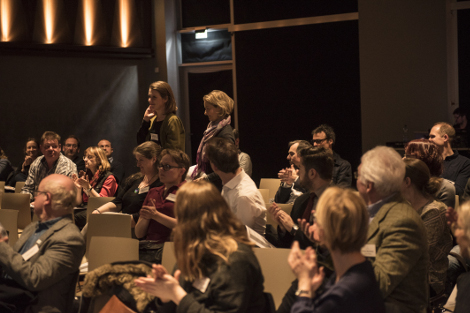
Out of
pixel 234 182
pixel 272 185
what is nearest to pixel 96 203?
pixel 234 182

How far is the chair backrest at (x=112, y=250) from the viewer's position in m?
3.01

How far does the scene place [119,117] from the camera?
10.2m

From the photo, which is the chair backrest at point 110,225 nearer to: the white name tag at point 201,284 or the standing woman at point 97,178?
the standing woman at point 97,178

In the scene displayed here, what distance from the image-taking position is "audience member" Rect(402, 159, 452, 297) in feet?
9.63

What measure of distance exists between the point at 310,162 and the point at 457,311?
1.24 meters

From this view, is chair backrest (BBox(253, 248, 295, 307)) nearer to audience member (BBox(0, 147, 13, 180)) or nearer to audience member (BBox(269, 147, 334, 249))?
audience member (BBox(269, 147, 334, 249))

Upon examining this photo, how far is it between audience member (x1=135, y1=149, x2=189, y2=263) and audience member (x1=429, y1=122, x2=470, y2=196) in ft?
9.07

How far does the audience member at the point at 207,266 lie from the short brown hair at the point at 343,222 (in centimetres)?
35

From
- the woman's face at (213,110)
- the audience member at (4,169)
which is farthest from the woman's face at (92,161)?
the audience member at (4,169)

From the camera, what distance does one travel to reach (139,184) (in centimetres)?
436

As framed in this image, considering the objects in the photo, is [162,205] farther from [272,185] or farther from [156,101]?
[272,185]

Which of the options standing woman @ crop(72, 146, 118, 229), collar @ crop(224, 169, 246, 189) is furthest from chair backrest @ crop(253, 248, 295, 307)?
standing woman @ crop(72, 146, 118, 229)

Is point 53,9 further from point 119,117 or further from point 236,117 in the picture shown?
point 236,117

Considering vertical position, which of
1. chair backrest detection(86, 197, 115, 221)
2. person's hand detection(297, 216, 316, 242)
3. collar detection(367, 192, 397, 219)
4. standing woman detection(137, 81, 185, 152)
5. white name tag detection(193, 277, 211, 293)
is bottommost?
chair backrest detection(86, 197, 115, 221)
